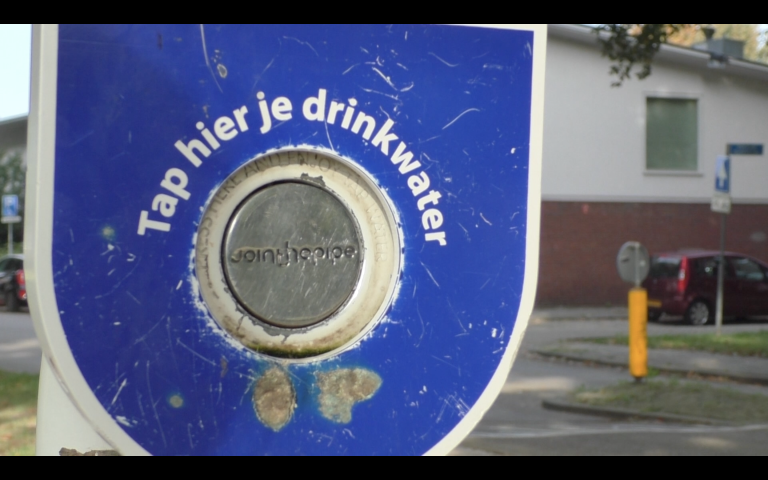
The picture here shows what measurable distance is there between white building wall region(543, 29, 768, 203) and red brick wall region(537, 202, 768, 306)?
0.31 m

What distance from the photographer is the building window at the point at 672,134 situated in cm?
2617

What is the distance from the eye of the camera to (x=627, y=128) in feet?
84.2

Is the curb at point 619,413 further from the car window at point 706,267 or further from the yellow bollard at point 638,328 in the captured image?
the car window at point 706,267

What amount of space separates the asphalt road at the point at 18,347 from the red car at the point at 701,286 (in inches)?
507

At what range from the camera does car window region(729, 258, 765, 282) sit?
70.0 feet

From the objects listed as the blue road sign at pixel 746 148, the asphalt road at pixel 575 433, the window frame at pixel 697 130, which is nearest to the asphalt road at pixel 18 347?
the asphalt road at pixel 575 433

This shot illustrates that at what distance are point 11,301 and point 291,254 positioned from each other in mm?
26165

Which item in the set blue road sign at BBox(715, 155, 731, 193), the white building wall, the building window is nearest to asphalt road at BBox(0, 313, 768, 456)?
blue road sign at BBox(715, 155, 731, 193)

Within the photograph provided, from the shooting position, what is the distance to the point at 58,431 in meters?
1.31

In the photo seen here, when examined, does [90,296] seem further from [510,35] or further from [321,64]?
[510,35]

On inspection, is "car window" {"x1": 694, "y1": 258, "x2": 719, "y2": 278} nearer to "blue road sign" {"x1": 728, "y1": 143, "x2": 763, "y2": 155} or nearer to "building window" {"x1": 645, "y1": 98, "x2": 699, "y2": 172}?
"building window" {"x1": 645, "y1": 98, "x2": 699, "y2": 172}

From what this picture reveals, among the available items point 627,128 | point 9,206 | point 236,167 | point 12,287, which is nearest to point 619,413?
point 236,167

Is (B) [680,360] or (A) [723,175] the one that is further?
(A) [723,175]

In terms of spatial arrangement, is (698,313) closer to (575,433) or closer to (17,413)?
(575,433)
